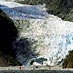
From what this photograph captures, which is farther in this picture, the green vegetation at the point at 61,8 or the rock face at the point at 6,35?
the green vegetation at the point at 61,8

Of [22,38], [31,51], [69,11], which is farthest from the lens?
[69,11]

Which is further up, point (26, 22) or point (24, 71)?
point (24, 71)

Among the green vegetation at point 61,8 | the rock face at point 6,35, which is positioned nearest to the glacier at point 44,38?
the rock face at point 6,35

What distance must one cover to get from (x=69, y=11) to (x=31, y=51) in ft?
50.6

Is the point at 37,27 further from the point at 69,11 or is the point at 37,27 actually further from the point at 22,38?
the point at 69,11

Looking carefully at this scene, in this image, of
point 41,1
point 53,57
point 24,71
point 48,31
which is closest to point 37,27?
point 48,31

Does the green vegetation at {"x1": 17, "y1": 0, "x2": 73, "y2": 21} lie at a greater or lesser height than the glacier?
greater

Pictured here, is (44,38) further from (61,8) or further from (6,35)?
(61,8)

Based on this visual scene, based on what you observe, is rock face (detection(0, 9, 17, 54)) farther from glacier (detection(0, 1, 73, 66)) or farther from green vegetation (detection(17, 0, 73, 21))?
green vegetation (detection(17, 0, 73, 21))

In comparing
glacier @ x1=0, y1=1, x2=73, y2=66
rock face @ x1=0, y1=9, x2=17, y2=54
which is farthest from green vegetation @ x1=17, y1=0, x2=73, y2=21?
rock face @ x1=0, y1=9, x2=17, y2=54

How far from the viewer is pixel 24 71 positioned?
25.8 ft

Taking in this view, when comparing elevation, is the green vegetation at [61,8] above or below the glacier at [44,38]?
above

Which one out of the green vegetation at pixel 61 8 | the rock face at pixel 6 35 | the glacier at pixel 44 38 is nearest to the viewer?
the glacier at pixel 44 38

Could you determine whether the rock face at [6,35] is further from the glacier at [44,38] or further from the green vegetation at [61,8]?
the green vegetation at [61,8]
